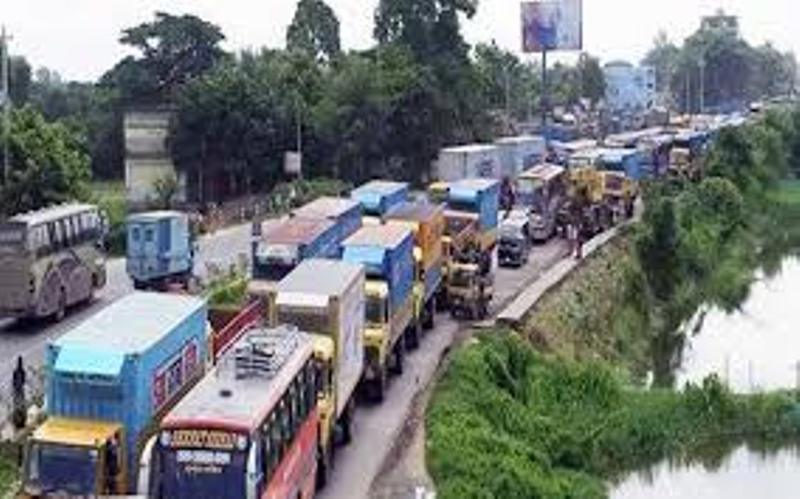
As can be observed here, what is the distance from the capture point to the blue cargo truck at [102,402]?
17547mm

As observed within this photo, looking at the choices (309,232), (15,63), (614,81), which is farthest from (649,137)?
(614,81)

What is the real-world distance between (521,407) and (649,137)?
161ft

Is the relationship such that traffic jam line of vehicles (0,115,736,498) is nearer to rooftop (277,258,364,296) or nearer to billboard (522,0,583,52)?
rooftop (277,258,364,296)

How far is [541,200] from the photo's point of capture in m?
49.3

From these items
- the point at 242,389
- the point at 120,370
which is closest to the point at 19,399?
the point at 120,370

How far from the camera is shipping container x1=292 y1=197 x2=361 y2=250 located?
33.6m

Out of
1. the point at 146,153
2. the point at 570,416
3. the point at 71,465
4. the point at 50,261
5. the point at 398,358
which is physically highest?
the point at 146,153

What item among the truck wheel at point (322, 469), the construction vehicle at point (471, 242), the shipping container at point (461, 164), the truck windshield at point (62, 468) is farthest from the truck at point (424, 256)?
the shipping container at point (461, 164)

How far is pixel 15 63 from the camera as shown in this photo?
87.6 metres

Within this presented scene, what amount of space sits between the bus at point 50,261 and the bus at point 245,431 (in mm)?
14222

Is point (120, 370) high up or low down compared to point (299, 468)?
up

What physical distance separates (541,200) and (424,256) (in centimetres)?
1781

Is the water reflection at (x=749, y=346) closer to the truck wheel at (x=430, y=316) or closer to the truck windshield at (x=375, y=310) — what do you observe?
the truck wheel at (x=430, y=316)

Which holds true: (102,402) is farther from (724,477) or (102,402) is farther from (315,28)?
(315,28)
